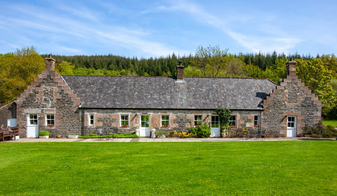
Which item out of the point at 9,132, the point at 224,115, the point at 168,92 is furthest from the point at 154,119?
the point at 9,132

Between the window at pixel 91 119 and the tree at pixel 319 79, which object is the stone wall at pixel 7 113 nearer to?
the window at pixel 91 119

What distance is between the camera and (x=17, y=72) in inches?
1237

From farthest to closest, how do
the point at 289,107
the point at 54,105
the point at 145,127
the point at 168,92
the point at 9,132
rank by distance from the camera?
the point at 168,92 → the point at 289,107 → the point at 145,127 → the point at 54,105 → the point at 9,132

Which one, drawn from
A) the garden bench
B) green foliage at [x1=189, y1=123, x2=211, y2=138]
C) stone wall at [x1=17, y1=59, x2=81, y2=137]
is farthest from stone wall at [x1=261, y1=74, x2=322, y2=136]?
the garden bench

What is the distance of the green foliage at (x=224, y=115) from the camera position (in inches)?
752

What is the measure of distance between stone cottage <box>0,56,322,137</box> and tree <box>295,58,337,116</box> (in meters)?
17.1

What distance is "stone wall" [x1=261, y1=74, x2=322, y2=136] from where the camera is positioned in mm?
19875

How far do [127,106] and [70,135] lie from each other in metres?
5.56

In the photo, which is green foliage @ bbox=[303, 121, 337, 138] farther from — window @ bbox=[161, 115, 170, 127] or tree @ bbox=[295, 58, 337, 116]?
tree @ bbox=[295, 58, 337, 116]

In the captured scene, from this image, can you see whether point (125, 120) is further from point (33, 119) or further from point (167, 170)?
point (167, 170)

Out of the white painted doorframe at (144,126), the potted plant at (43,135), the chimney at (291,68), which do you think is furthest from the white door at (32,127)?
the chimney at (291,68)

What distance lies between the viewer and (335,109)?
4141 centimetres

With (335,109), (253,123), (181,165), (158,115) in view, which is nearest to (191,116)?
(158,115)

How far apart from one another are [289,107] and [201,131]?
8.69 m
